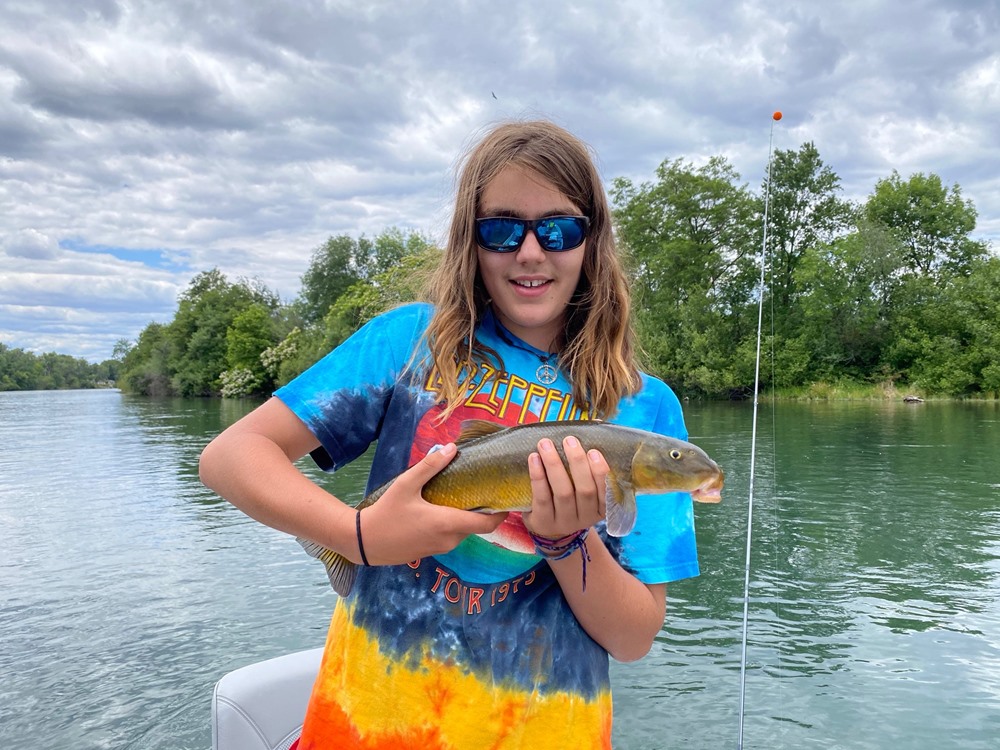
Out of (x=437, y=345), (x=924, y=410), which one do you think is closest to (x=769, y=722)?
(x=437, y=345)

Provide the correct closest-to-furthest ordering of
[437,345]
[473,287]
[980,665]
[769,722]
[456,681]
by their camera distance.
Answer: [456,681]
[437,345]
[473,287]
[769,722]
[980,665]

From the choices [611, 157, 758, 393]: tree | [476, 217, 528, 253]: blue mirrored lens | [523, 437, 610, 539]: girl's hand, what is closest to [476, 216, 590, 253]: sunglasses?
[476, 217, 528, 253]: blue mirrored lens

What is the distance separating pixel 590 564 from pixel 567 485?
11.5 inches

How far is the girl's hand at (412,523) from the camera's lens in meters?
1.70

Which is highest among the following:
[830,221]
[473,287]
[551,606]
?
[830,221]

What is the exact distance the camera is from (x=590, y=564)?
74.5 inches

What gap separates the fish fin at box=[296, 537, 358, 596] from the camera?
6.19 ft

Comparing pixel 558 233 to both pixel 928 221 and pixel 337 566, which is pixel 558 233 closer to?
pixel 337 566

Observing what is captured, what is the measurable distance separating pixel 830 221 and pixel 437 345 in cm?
6123

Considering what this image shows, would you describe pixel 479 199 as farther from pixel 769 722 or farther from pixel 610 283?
pixel 769 722

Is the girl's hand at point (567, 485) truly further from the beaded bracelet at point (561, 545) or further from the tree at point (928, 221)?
the tree at point (928, 221)

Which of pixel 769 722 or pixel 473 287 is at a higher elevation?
pixel 473 287

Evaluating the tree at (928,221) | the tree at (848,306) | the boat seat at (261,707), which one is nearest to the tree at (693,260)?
the tree at (848,306)

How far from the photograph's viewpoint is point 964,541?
11.4 metres
